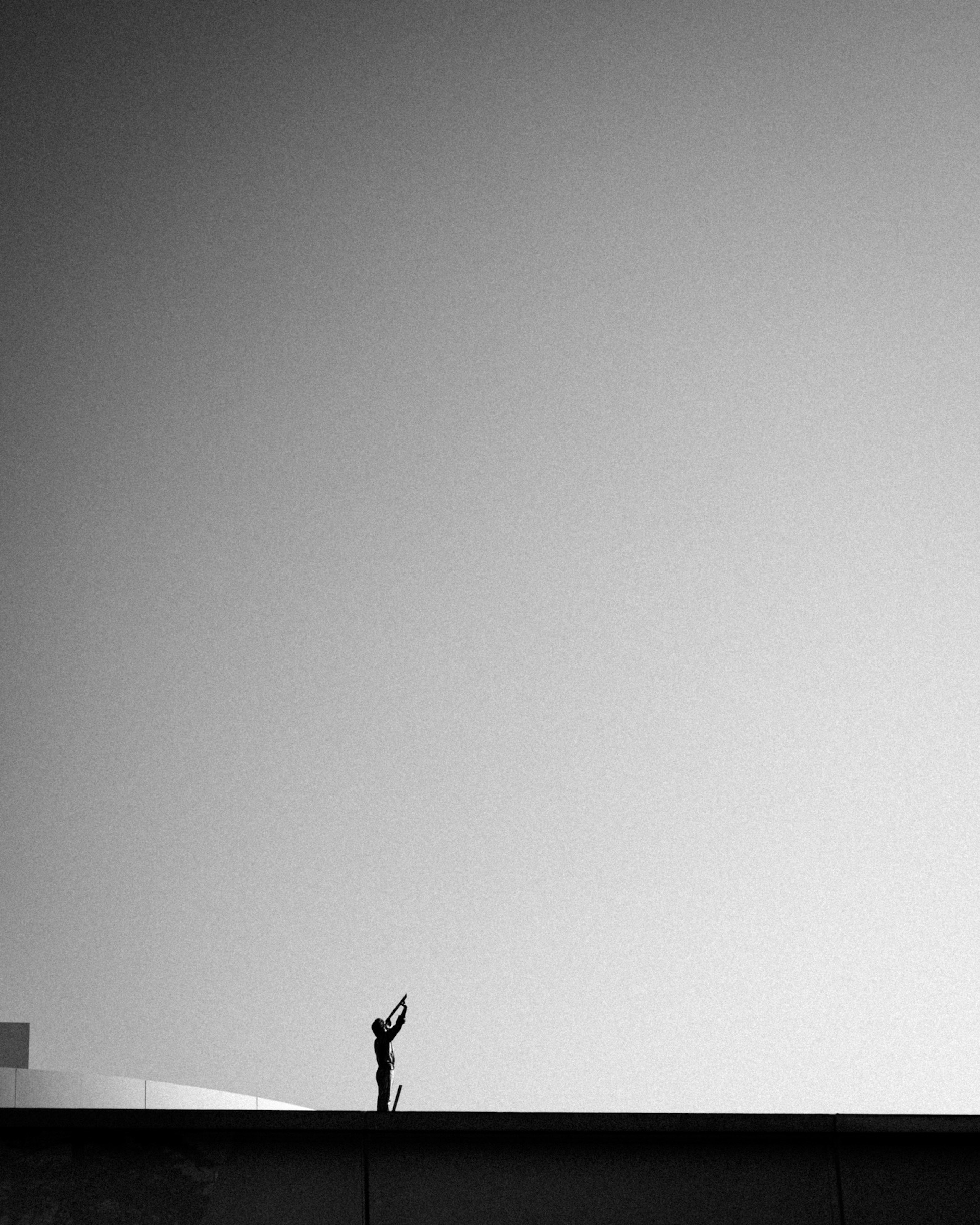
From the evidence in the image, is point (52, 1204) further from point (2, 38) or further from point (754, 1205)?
point (2, 38)

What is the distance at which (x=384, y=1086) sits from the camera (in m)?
10.9

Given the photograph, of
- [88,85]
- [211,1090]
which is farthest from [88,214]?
[211,1090]

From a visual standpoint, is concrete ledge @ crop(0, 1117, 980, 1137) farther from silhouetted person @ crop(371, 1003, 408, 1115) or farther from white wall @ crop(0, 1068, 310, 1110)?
white wall @ crop(0, 1068, 310, 1110)

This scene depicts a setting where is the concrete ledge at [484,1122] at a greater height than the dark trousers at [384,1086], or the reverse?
the dark trousers at [384,1086]

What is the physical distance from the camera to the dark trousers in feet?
34.9

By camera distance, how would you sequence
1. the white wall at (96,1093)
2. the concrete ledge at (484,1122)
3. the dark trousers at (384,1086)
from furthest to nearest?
the white wall at (96,1093), the dark trousers at (384,1086), the concrete ledge at (484,1122)

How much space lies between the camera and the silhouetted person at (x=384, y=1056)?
10.8 metres

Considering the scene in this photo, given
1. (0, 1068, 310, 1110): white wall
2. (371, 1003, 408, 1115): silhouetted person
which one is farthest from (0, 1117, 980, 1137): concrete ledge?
(0, 1068, 310, 1110): white wall

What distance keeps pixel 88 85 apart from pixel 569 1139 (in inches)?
8379

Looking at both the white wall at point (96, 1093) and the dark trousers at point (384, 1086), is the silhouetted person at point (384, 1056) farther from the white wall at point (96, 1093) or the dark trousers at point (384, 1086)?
the white wall at point (96, 1093)

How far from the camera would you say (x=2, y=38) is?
563 feet

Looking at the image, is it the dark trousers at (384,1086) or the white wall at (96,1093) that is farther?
the white wall at (96,1093)

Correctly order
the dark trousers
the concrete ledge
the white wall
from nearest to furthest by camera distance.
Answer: the concrete ledge → the dark trousers → the white wall

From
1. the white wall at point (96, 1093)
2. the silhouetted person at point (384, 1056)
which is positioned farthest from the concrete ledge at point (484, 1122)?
the white wall at point (96, 1093)
